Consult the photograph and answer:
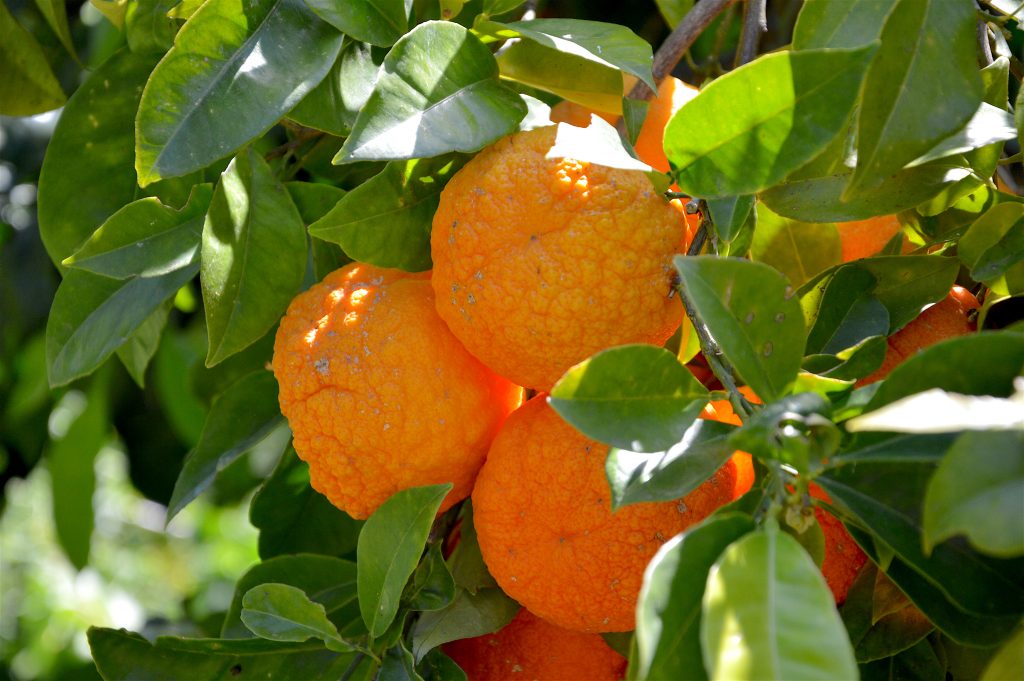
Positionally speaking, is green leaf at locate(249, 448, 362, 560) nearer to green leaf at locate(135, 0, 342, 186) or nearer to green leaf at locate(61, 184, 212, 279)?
green leaf at locate(61, 184, 212, 279)

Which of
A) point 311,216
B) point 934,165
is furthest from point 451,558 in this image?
point 934,165

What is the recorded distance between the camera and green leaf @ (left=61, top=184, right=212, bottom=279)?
79 cm

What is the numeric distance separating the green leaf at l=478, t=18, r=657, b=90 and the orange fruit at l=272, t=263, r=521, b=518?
0.63 ft

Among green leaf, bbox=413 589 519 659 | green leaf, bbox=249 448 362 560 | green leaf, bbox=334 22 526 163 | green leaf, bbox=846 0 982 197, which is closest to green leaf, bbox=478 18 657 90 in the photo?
green leaf, bbox=334 22 526 163

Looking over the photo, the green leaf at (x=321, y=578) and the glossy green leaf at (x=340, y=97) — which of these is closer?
the glossy green leaf at (x=340, y=97)

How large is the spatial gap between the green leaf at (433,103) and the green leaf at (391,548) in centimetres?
22

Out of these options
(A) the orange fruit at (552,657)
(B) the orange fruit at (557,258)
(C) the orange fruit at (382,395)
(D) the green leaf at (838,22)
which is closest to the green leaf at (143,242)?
(C) the orange fruit at (382,395)

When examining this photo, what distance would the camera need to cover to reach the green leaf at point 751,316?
1.82ft

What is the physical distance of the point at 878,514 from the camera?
1.82ft

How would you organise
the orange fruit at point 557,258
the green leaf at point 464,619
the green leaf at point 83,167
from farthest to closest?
the green leaf at point 83,167 < the green leaf at point 464,619 < the orange fruit at point 557,258

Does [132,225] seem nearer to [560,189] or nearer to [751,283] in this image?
[560,189]

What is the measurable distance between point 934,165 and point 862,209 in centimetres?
6

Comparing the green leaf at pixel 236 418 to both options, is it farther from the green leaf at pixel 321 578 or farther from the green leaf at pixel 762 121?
the green leaf at pixel 762 121

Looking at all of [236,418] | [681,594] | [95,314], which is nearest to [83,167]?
[95,314]
